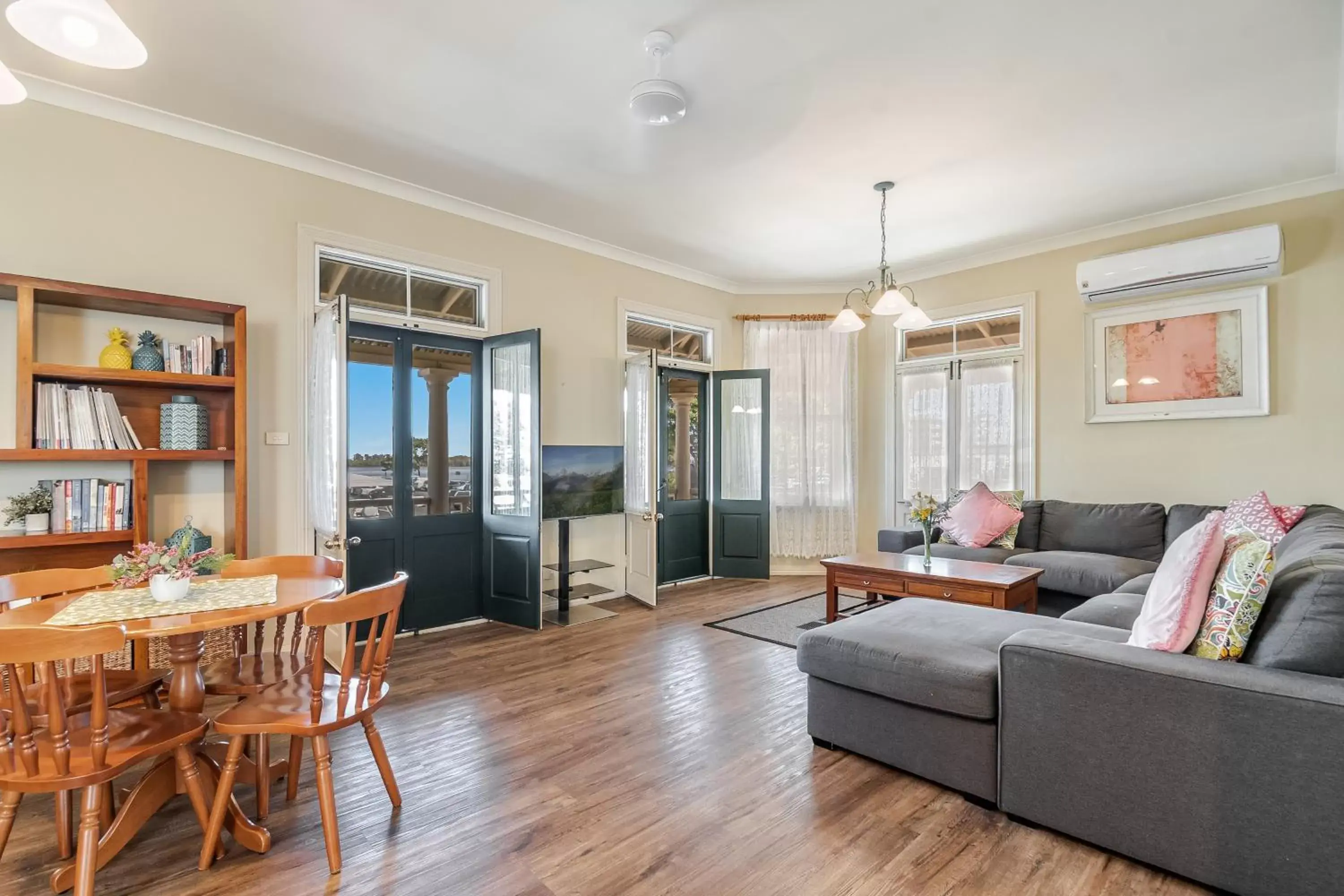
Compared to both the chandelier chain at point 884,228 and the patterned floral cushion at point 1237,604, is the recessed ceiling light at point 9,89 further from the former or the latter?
the chandelier chain at point 884,228

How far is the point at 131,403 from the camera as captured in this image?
3367 mm

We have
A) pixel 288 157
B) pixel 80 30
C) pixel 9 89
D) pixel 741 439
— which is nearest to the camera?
pixel 80 30

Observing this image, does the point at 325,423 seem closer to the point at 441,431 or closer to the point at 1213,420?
the point at 441,431

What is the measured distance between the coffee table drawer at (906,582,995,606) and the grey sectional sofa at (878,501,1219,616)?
790 mm

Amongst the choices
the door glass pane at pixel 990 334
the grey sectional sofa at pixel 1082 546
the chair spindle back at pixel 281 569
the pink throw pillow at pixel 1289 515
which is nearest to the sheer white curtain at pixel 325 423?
the chair spindle back at pixel 281 569

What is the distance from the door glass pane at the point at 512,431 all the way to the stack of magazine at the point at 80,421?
210 cm

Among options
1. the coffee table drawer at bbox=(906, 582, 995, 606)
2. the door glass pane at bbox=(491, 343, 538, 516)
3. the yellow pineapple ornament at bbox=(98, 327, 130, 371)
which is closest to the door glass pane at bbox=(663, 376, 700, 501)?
the door glass pane at bbox=(491, 343, 538, 516)

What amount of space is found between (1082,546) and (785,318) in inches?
135

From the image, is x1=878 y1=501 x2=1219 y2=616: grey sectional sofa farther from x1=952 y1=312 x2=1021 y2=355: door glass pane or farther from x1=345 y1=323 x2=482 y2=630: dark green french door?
x1=345 y1=323 x2=482 y2=630: dark green french door

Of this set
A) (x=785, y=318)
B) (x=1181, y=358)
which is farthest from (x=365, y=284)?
(x=1181, y=358)

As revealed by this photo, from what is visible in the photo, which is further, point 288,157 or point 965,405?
point 965,405

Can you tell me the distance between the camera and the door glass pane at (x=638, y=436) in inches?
211

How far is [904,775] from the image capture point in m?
2.58

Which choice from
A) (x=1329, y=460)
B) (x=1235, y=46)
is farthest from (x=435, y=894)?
(x=1329, y=460)
